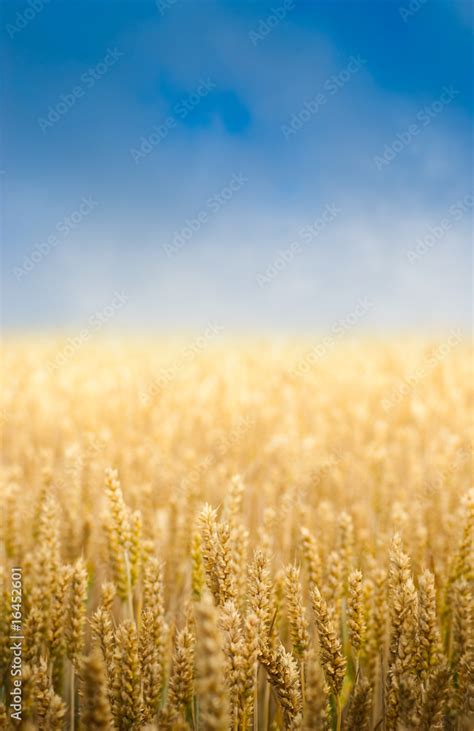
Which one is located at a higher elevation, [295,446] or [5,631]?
[295,446]

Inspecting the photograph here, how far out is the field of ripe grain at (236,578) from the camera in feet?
4.44

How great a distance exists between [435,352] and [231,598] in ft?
40.8

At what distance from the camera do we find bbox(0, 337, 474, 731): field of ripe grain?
53.2 inches

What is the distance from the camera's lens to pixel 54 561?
6.16ft

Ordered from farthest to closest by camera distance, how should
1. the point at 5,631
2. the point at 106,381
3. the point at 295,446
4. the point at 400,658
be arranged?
1. the point at 106,381
2. the point at 295,446
3. the point at 5,631
4. the point at 400,658

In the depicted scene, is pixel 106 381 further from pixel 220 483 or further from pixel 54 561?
pixel 54 561

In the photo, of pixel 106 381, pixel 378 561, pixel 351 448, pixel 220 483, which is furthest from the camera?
pixel 106 381

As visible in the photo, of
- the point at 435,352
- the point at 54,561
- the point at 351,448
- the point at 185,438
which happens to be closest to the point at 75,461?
the point at 54,561

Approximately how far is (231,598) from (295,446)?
296 centimetres

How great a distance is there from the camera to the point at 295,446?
4.43 m

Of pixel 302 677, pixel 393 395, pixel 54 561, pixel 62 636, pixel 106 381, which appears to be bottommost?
pixel 302 677

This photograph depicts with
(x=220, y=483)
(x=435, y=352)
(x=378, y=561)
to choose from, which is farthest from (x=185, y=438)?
(x=435, y=352)

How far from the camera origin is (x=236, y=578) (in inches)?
73.0

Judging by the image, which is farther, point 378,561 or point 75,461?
point 75,461
